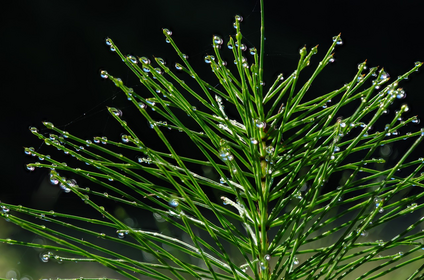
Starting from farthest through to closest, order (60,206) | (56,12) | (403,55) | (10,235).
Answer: (60,206)
(403,55)
(56,12)
(10,235)

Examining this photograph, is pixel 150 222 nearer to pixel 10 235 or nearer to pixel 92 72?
pixel 10 235

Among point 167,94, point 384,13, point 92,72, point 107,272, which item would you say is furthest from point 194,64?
point 167,94

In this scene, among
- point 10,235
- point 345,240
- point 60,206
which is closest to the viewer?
point 345,240

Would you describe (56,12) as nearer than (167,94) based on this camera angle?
No

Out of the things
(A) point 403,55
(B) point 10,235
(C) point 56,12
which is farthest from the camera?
(A) point 403,55

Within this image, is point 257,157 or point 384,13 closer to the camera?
point 257,157

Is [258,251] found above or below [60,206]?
below

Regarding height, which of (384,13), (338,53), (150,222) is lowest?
(150,222)

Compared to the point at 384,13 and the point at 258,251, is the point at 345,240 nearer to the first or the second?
the point at 258,251

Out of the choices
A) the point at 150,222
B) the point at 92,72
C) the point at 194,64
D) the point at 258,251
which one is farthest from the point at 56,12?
the point at 258,251
